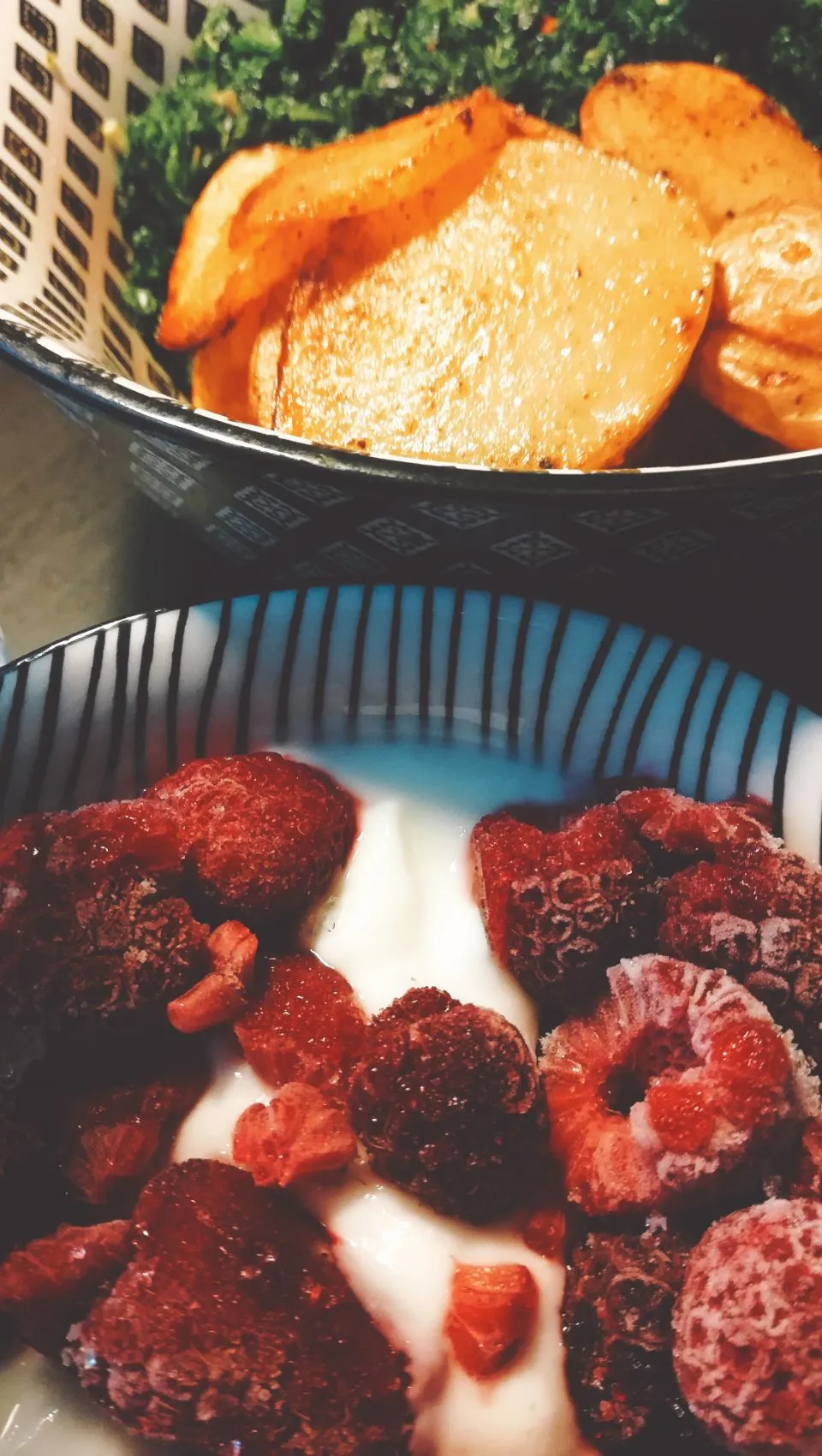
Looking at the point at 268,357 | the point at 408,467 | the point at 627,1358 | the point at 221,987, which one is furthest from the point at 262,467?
the point at 627,1358

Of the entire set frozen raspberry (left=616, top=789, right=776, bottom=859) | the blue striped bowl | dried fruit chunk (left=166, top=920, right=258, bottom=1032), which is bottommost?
dried fruit chunk (left=166, top=920, right=258, bottom=1032)

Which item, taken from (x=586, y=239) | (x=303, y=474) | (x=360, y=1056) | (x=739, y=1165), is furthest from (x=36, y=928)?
(x=586, y=239)

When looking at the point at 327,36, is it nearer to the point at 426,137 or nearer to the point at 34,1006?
the point at 426,137

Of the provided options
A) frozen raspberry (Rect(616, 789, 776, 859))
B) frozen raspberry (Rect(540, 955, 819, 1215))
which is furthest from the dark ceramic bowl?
frozen raspberry (Rect(540, 955, 819, 1215))

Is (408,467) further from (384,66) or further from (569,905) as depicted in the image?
(384,66)

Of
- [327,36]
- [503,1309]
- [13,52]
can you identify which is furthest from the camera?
[327,36]

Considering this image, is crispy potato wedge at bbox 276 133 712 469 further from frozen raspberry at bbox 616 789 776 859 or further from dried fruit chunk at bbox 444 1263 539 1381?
dried fruit chunk at bbox 444 1263 539 1381
